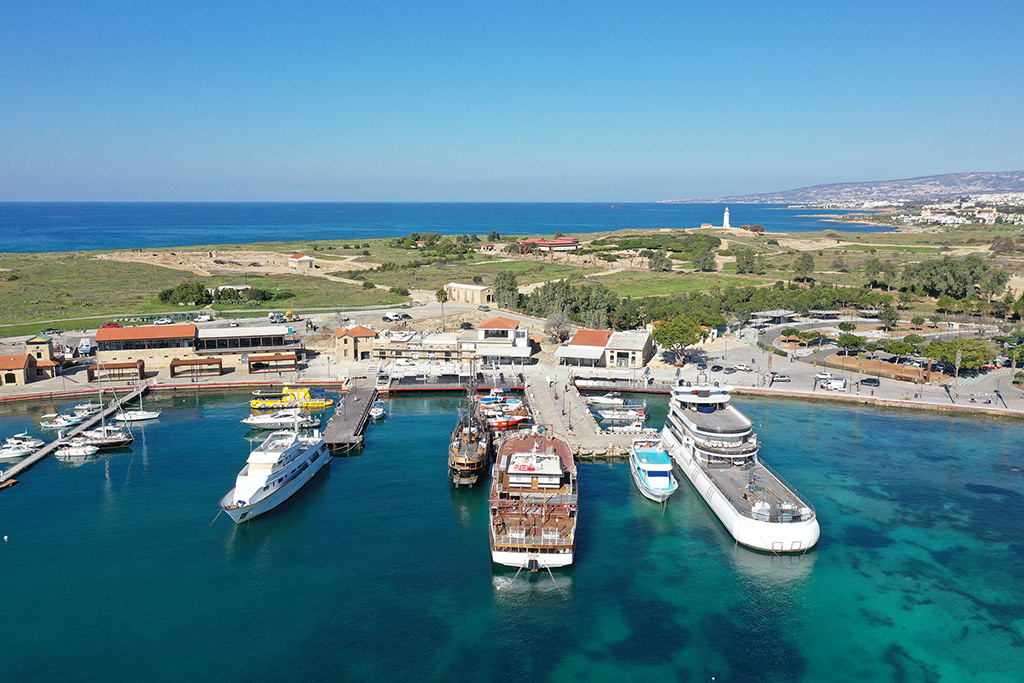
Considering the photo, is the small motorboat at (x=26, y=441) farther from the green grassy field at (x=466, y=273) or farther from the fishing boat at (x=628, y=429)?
A: the green grassy field at (x=466, y=273)

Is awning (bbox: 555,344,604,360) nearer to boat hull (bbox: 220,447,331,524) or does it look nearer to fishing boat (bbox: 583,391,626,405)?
fishing boat (bbox: 583,391,626,405)

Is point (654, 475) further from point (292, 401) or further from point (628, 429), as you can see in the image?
point (292, 401)

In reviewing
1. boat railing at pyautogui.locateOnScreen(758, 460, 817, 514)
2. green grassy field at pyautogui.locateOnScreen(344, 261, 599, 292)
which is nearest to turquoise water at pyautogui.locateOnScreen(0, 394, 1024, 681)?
boat railing at pyautogui.locateOnScreen(758, 460, 817, 514)

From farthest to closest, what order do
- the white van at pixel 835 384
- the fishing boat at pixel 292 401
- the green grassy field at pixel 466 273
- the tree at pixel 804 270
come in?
the tree at pixel 804 270, the green grassy field at pixel 466 273, the white van at pixel 835 384, the fishing boat at pixel 292 401

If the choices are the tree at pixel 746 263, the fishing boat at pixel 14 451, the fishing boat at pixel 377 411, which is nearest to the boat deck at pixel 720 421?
the fishing boat at pixel 377 411

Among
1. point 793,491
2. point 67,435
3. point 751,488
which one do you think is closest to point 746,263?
point 793,491

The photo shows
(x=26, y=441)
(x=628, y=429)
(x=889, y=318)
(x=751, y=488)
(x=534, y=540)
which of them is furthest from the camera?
(x=889, y=318)

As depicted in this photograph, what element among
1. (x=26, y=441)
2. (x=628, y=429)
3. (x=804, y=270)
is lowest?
(x=628, y=429)
